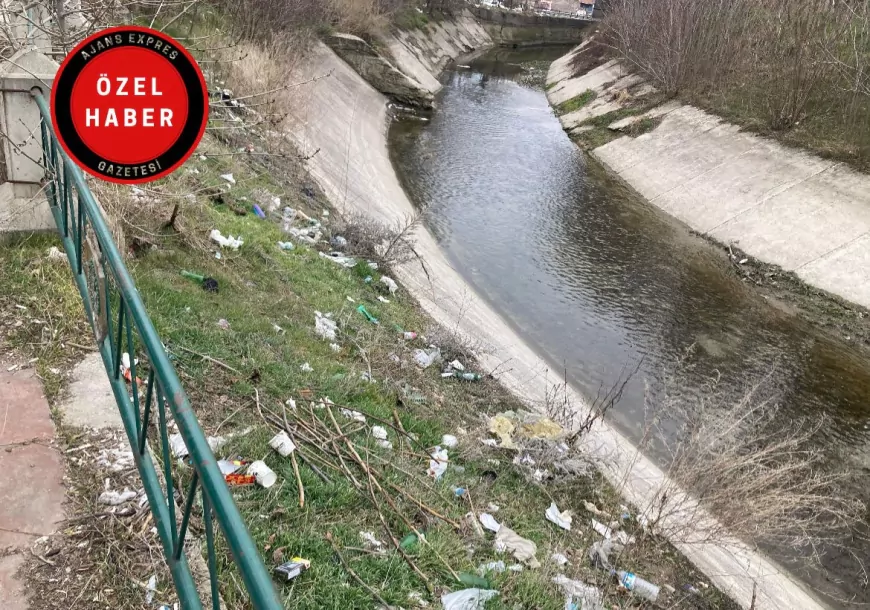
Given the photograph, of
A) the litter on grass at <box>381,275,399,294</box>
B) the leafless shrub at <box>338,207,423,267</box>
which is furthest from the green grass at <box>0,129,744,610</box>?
the leafless shrub at <box>338,207,423,267</box>

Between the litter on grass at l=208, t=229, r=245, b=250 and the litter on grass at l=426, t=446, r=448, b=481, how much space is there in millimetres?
3707

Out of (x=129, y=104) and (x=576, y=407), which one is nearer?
(x=129, y=104)

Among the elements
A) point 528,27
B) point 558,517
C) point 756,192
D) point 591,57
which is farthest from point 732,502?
point 528,27

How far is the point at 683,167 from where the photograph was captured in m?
20.2

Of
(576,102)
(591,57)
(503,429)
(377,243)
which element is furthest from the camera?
(591,57)

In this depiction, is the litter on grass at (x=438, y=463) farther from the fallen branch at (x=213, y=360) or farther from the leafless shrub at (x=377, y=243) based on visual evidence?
the leafless shrub at (x=377, y=243)

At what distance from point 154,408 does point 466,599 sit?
235cm

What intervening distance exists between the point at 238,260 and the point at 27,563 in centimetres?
532

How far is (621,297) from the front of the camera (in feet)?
44.6

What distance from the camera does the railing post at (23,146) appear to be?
4793 millimetres

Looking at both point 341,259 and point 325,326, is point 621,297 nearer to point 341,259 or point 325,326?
point 341,259

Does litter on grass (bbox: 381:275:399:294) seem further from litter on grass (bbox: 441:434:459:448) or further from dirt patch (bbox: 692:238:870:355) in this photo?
dirt patch (bbox: 692:238:870:355)

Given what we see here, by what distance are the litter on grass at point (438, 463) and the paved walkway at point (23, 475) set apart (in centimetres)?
300

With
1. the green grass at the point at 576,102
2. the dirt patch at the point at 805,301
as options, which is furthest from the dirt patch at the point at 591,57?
the dirt patch at the point at 805,301
